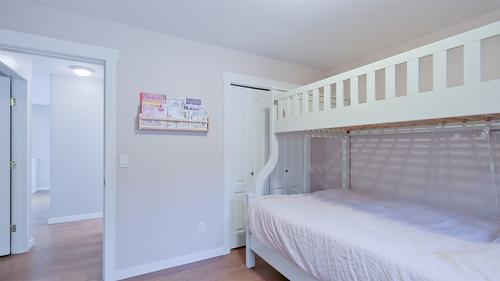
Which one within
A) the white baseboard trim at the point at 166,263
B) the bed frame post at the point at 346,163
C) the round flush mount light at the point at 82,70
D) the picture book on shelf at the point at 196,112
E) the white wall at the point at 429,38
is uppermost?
the round flush mount light at the point at 82,70

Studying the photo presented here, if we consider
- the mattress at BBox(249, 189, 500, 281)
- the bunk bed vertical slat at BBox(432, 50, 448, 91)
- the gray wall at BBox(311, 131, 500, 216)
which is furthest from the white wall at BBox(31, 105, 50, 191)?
the bunk bed vertical slat at BBox(432, 50, 448, 91)

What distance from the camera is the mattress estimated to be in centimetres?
105

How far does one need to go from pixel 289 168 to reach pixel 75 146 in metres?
3.46

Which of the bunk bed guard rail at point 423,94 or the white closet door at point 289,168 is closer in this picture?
the bunk bed guard rail at point 423,94

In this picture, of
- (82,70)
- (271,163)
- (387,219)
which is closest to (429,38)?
(387,219)

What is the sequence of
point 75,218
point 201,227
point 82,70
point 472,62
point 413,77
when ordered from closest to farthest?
point 472,62 → point 413,77 → point 201,227 → point 82,70 → point 75,218

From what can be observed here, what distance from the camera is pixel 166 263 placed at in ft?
7.70

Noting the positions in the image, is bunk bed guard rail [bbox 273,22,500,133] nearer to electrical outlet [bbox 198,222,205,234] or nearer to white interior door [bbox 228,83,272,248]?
white interior door [bbox 228,83,272,248]

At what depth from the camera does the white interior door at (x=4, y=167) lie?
260cm

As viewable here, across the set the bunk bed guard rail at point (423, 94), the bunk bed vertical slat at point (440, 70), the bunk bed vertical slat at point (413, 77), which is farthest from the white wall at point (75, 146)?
the bunk bed vertical slat at point (440, 70)

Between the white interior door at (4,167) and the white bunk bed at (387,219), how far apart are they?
2623 millimetres

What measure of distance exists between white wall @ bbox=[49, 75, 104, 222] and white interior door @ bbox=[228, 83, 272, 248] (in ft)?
8.33

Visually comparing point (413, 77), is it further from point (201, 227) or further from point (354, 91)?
point (201, 227)

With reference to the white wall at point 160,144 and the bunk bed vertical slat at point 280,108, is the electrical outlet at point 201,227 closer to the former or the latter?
the white wall at point 160,144
